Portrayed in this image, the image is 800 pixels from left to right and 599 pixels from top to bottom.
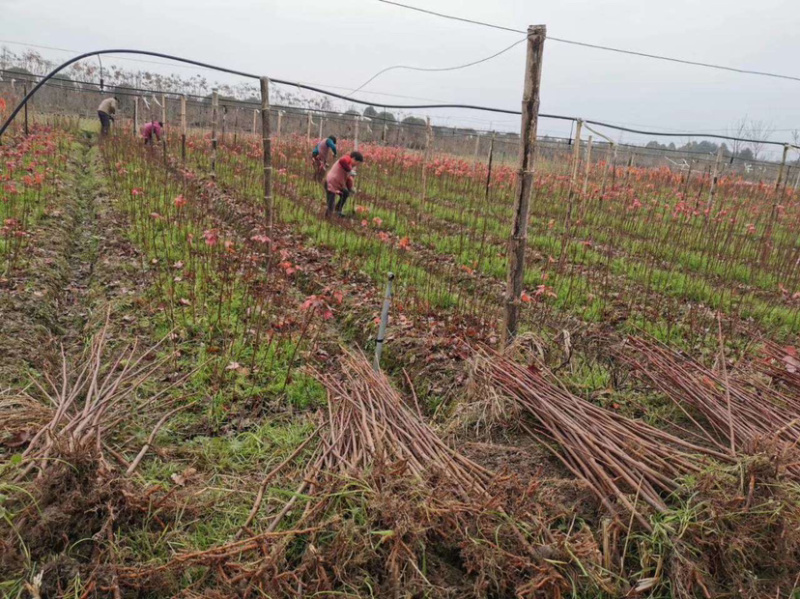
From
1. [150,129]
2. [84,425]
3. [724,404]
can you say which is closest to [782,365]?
[724,404]

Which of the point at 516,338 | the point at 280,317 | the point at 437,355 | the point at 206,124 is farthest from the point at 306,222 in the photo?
the point at 206,124

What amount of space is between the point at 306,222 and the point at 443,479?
20.3 ft

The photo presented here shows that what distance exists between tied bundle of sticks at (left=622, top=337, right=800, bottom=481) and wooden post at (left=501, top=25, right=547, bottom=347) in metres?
0.82

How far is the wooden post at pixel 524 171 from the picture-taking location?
3316 mm

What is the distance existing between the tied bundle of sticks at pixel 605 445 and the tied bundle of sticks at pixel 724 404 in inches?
8.9

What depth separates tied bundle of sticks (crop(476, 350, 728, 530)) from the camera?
88.9 inches

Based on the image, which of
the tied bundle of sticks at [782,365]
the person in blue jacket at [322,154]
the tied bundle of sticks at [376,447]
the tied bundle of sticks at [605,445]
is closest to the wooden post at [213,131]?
the person in blue jacket at [322,154]

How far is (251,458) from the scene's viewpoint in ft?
9.35

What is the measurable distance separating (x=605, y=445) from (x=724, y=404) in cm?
91

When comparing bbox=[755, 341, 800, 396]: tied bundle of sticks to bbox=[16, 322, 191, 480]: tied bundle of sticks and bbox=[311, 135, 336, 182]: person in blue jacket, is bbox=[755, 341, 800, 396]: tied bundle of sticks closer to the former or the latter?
bbox=[16, 322, 191, 480]: tied bundle of sticks

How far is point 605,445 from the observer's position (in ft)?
8.04

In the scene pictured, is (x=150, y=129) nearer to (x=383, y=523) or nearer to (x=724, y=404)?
(x=383, y=523)

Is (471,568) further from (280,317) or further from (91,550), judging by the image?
(280,317)

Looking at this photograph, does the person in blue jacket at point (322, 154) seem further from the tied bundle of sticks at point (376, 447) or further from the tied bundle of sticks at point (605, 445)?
the tied bundle of sticks at point (605, 445)
